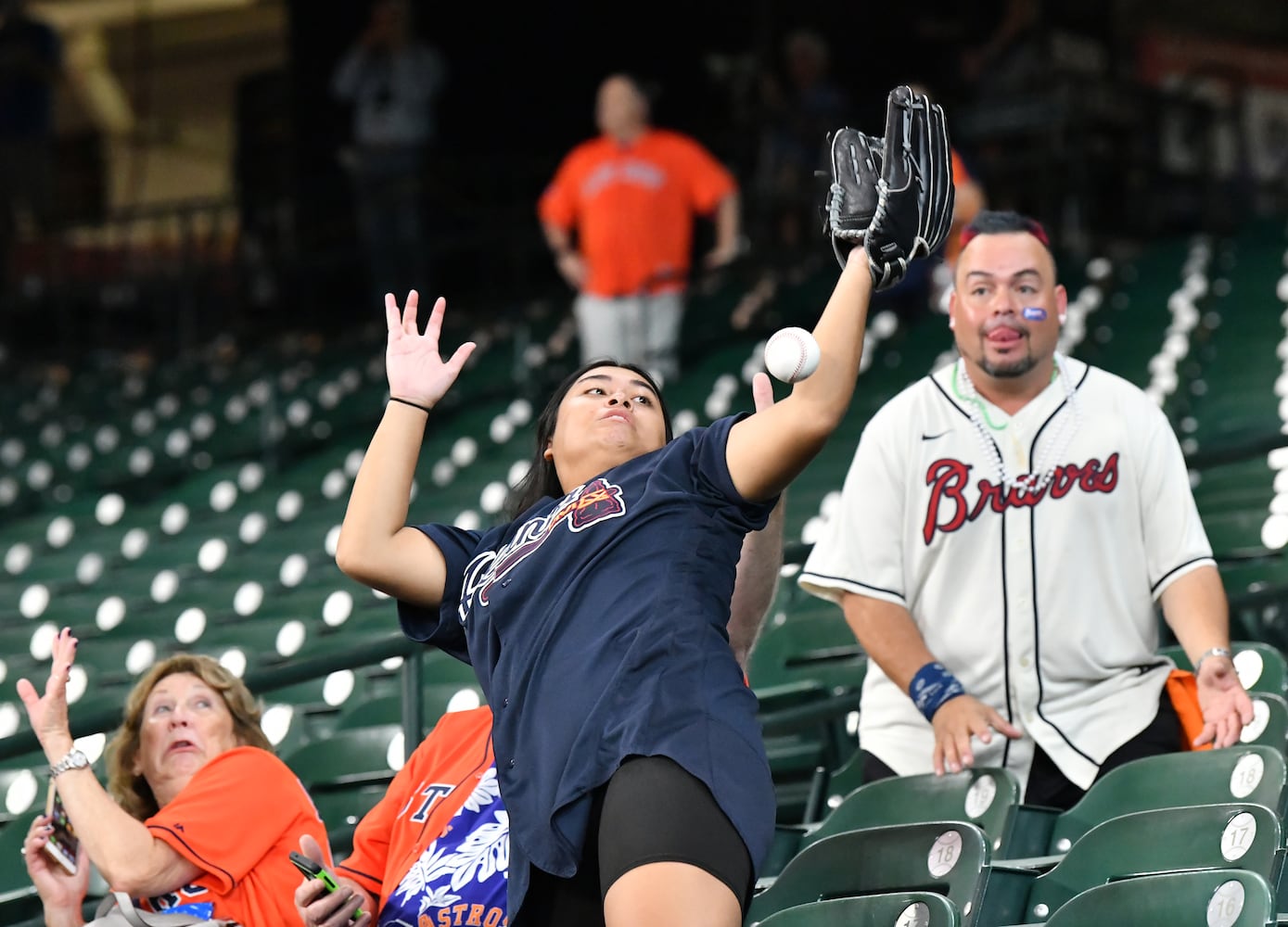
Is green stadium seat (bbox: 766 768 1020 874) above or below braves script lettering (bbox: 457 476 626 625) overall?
below

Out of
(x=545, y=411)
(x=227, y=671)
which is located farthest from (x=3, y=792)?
(x=545, y=411)

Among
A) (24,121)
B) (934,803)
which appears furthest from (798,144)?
(934,803)

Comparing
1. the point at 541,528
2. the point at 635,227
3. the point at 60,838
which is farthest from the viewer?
the point at 635,227

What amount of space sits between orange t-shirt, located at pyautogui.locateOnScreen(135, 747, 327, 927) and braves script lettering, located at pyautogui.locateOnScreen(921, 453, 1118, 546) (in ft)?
4.25

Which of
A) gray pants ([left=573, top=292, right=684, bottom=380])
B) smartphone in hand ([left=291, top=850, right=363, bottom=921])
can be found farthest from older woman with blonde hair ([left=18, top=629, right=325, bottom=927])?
gray pants ([left=573, top=292, right=684, bottom=380])

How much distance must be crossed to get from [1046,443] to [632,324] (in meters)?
4.66

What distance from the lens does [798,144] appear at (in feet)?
35.0

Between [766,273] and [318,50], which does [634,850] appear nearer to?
[766,273]

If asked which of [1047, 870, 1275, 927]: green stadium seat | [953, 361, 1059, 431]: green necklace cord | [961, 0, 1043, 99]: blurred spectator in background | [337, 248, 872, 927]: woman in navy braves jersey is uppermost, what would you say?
[961, 0, 1043, 99]: blurred spectator in background

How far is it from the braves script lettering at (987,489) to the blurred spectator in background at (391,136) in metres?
7.42

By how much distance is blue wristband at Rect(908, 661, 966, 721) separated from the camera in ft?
11.4

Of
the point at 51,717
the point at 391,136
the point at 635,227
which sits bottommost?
the point at 51,717

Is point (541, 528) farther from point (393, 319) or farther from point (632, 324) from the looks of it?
point (632, 324)

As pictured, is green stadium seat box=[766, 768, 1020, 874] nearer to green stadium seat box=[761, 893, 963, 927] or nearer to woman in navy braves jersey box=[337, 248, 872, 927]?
green stadium seat box=[761, 893, 963, 927]
